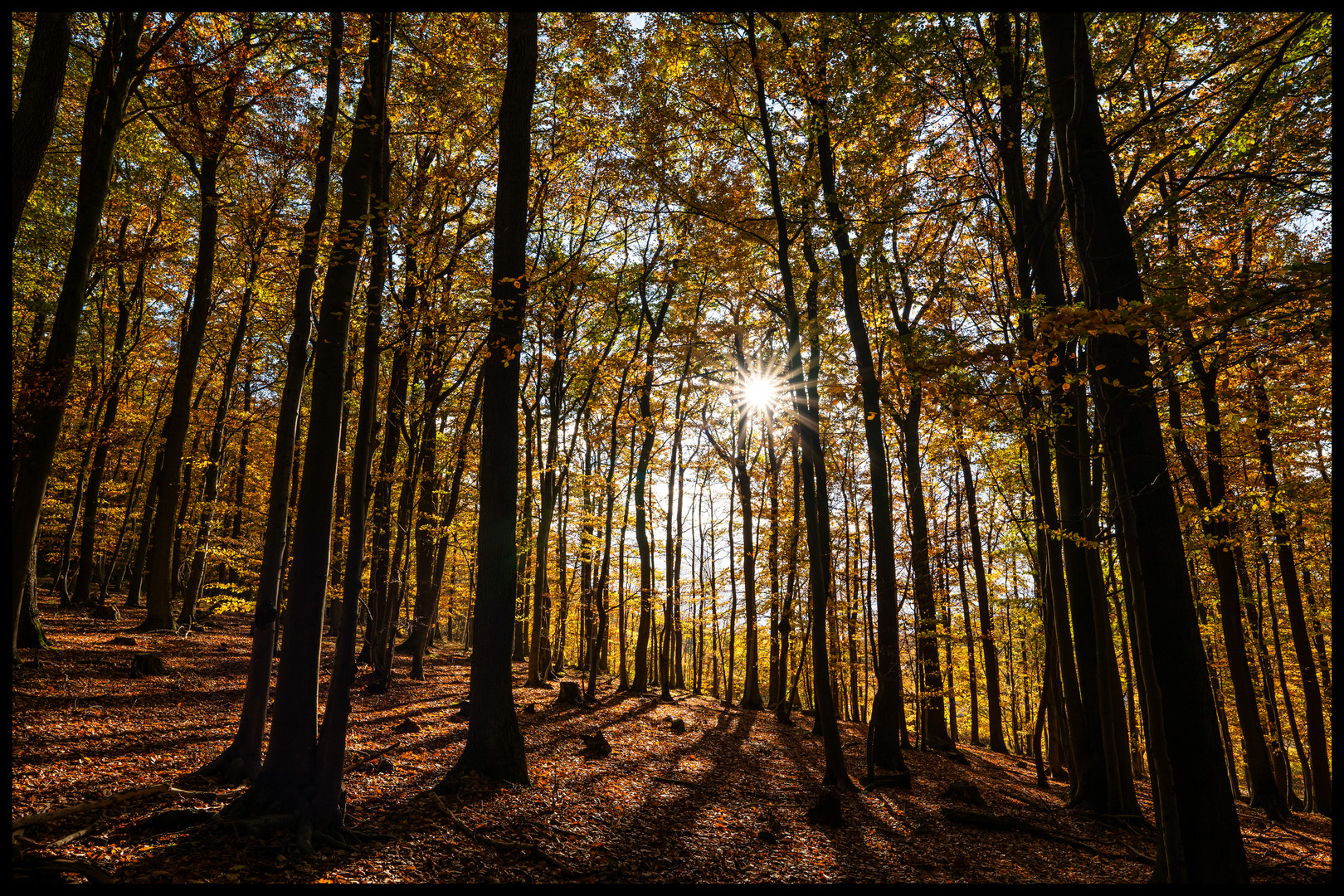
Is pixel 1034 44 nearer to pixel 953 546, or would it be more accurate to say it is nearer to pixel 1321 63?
pixel 1321 63

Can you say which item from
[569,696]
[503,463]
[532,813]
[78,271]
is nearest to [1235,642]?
[532,813]

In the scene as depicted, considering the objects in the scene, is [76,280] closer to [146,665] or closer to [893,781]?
[146,665]

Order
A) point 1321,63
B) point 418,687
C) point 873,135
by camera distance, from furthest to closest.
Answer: point 418,687 < point 873,135 < point 1321,63

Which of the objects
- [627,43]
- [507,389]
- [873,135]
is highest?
[627,43]

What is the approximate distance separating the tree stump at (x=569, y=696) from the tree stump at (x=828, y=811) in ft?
23.8

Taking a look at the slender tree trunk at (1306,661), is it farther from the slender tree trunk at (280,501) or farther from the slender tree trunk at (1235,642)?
the slender tree trunk at (280,501)

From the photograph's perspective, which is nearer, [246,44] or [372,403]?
[372,403]

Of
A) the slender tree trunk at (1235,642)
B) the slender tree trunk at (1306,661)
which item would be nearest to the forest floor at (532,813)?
the slender tree trunk at (1235,642)

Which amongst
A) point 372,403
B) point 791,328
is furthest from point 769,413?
point 372,403

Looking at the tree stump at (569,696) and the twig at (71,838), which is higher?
the twig at (71,838)

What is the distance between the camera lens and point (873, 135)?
9.92 m

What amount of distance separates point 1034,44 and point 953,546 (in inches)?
518

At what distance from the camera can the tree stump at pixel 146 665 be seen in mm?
9969

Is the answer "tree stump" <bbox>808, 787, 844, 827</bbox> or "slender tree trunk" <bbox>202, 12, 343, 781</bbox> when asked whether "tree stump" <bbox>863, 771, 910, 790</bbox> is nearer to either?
"tree stump" <bbox>808, 787, 844, 827</bbox>
